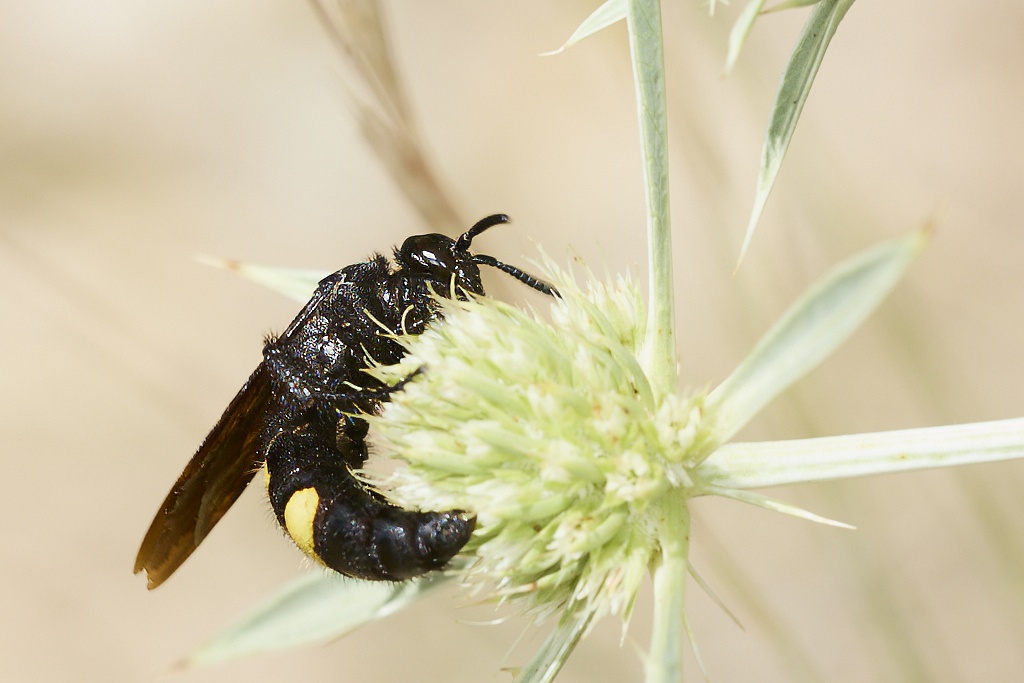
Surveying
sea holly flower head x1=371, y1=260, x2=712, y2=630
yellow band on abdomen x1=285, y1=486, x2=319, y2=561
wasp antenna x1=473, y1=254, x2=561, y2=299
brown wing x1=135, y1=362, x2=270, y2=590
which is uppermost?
brown wing x1=135, y1=362, x2=270, y2=590

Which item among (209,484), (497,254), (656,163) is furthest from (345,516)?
(497,254)

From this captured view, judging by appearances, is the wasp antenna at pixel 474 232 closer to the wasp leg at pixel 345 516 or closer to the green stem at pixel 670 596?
the wasp leg at pixel 345 516

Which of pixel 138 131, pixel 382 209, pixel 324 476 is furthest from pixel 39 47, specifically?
pixel 324 476

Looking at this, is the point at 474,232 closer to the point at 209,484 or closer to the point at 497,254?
the point at 209,484

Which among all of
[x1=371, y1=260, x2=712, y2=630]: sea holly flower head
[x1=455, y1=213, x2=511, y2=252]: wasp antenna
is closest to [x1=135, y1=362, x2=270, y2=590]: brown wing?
[x1=371, y1=260, x2=712, y2=630]: sea holly flower head

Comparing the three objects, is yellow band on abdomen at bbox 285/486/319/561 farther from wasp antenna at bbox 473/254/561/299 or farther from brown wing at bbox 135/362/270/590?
wasp antenna at bbox 473/254/561/299

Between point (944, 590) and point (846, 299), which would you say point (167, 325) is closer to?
point (944, 590)
